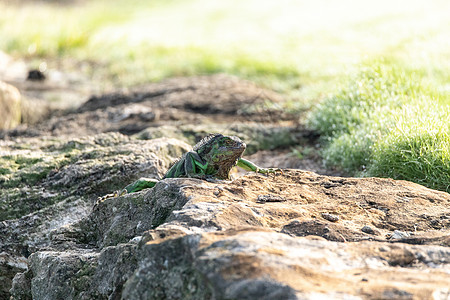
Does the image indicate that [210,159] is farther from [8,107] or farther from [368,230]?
[8,107]

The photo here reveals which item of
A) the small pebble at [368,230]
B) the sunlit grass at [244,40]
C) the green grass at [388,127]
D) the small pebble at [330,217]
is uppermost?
the small pebble at [330,217]

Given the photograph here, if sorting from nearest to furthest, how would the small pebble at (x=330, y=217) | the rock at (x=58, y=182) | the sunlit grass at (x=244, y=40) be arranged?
the small pebble at (x=330, y=217)
the rock at (x=58, y=182)
the sunlit grass at (x=244, y=40)

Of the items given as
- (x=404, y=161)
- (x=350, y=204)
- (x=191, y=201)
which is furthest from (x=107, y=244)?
(x=404, y=161)

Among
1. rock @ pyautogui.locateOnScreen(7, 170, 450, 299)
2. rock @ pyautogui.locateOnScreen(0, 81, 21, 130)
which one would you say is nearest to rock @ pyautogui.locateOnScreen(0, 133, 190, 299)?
rock @ pyautogui.locateOnScreen(7, 170, 450, 299)

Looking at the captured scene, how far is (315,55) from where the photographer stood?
14.5m

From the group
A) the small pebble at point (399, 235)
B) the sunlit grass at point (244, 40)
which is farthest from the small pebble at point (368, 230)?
the sunlit grass at point (244, 40)

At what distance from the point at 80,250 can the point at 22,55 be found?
41.1 feet

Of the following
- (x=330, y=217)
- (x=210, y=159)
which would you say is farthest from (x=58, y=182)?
(x=330, y=217)

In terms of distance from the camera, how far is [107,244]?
4082mm

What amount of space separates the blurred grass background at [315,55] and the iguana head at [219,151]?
1.95m

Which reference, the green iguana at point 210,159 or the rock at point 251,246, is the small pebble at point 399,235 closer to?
the rock at point 251,246

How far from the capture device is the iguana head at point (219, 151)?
4551mm

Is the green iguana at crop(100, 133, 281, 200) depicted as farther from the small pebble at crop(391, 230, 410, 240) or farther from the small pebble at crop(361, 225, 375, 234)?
the small pebble at crop(391, 230, 410, 240)

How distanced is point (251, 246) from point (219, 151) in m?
1.75
